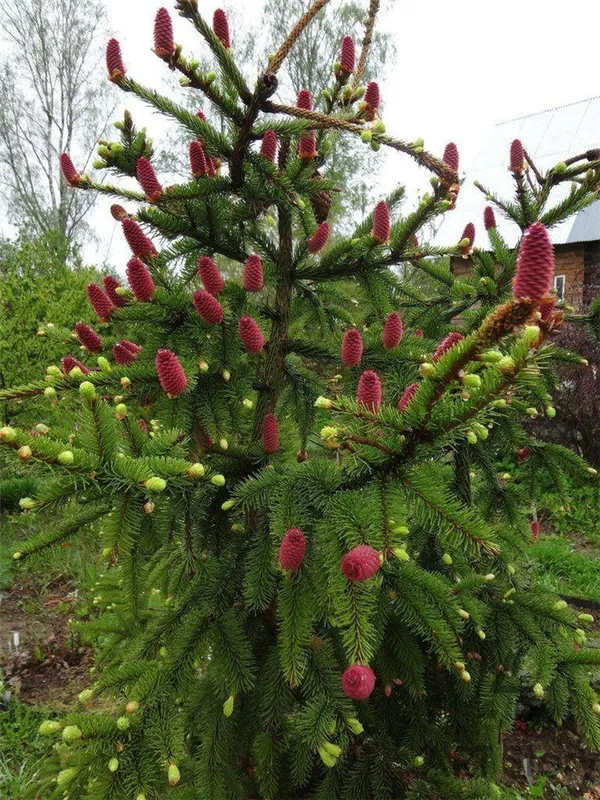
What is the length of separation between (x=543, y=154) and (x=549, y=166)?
5.31 feet

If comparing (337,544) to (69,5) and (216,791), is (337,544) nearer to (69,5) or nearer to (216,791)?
(216,791)

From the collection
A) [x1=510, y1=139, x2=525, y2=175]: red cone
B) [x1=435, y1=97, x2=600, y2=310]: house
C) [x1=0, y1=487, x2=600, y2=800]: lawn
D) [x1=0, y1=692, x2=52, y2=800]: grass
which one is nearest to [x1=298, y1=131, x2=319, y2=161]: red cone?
[x1=510, y1=139, x2=525, y2=175]: red cone

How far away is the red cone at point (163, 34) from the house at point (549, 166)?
961cm

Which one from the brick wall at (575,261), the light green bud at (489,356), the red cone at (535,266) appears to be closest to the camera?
the red cone at (535,266)

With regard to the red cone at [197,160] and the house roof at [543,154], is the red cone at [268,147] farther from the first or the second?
the house roof at [543,154]

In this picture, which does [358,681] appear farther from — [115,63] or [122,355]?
[115,63]

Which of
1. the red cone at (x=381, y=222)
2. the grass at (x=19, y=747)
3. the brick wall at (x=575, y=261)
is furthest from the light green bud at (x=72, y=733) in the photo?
the brick wall at (x=575, y=261)

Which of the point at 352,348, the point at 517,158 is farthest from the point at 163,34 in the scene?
the point at 517,158

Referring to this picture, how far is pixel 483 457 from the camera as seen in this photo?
7.12 feet

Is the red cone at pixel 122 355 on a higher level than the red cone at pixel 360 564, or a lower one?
higher

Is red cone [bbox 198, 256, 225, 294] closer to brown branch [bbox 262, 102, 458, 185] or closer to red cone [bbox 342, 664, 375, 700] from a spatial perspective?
brown branch [bbox 262, 102, 458, 185]

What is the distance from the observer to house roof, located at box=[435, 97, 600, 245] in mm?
11008

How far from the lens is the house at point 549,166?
1086cm

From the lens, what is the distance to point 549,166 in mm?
10500
